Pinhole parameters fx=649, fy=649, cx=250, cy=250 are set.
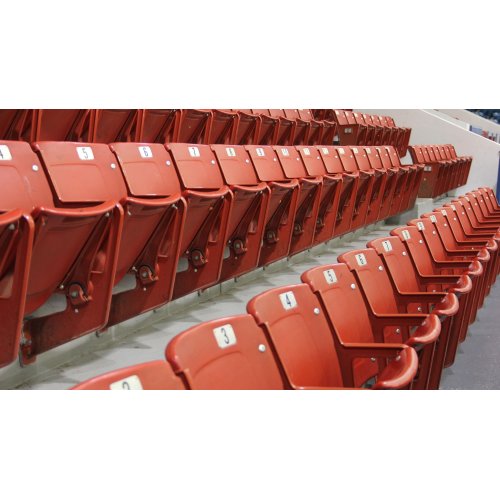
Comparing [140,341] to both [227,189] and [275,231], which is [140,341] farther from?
[275,231]

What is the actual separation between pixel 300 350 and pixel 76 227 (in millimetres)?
240

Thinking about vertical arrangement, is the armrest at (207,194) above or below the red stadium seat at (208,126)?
below

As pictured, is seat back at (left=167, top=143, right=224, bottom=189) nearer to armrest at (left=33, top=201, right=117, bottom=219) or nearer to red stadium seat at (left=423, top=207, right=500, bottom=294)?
armrest at (left=33, top=201, right=117, bottom=219)

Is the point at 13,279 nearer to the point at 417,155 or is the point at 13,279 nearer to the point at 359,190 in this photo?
the point at 359,190

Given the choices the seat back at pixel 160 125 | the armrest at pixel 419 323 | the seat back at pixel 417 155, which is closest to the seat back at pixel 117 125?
the seat back at pixel 160 125

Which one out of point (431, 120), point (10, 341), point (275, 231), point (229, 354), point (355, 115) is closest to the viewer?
point (229, 354)

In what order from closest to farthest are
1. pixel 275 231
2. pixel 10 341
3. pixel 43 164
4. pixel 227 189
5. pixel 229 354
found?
pixel 229 354, pixel 10 341, pixel 43 164, pixel 227 189, pixel 275 231

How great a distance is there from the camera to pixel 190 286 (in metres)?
0.83

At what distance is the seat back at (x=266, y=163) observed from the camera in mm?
1098

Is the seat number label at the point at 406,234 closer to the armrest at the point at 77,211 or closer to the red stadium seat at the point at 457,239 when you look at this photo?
the red stadium seat at the point at 457,239

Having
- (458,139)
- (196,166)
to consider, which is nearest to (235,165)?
(196,166)

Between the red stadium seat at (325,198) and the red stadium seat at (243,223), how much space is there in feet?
0.85

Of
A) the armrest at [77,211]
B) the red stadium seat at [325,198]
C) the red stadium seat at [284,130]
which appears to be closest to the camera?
the armrest at [77,211]

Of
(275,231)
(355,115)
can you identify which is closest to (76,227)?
(275,231)
